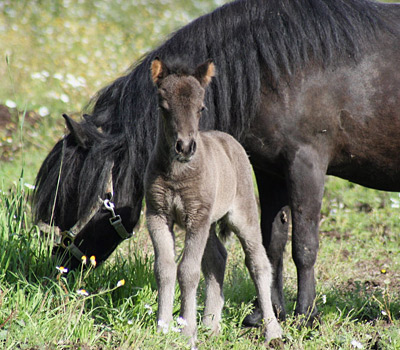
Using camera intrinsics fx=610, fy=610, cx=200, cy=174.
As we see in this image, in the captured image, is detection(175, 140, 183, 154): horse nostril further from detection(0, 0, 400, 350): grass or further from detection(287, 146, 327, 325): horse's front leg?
detection(287, 146, 327, 325): horse's front leg

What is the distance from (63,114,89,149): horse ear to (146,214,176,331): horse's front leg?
3.13ft

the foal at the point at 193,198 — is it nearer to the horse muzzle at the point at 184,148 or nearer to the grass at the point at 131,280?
the horse muzzle at the point at 184,148

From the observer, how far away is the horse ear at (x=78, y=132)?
3869 millimetres

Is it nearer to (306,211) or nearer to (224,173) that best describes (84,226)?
(224,173)

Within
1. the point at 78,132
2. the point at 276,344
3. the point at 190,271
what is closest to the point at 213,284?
the point at 276,344

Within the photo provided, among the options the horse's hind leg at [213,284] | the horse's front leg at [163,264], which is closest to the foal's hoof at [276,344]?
the horse's hind leg at [213,284]

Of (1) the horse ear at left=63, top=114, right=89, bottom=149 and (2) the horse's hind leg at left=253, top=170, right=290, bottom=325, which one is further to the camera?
(2) the horse's hind leg at left=253, top=170, right=290, bottom=325

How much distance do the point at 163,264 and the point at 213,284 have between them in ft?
2.24

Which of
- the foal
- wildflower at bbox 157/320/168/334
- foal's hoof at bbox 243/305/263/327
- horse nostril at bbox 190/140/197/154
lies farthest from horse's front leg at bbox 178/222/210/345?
foal's hoof at bbox 243/305/263/327

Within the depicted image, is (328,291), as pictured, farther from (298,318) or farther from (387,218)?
(387,218)

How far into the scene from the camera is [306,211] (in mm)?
4059

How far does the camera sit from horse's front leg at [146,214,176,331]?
10.5 ft

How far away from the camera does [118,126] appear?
4.02 m

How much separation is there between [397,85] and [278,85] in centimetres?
85
